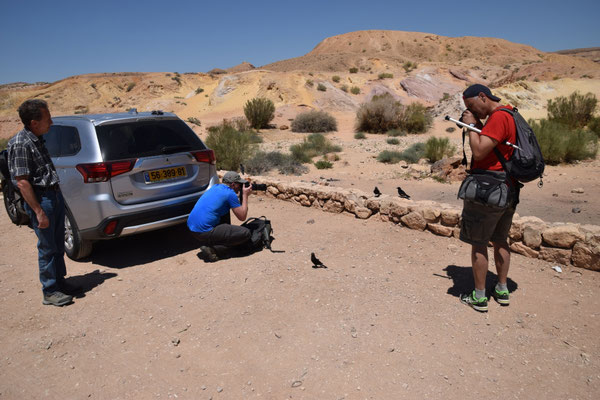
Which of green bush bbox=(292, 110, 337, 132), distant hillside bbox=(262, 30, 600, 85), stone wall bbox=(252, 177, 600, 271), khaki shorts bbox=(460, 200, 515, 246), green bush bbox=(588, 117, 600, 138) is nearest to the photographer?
khaki shorts bbox=(460, 200, 515, 246)

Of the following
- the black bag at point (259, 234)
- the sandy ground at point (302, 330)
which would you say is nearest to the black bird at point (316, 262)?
the sandy ground at point (302, 330)

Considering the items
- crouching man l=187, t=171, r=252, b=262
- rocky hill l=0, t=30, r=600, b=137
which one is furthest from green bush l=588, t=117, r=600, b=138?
crouching man l=187, t=171, r=252, b=262

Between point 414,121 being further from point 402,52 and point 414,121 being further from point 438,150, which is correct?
point 402,52

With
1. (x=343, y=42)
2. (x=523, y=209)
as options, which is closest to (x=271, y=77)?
(x=523, y=209)

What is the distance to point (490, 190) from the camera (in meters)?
3.06

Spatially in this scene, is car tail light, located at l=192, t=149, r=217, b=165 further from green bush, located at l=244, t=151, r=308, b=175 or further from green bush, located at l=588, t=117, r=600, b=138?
green bush, located at l=588, t=117, r=600, b=138

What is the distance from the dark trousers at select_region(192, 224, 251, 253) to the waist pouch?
261 cm

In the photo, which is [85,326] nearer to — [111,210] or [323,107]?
[111,210]

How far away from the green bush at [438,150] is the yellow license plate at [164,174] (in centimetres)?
864

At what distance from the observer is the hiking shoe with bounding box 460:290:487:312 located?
3.42 meters

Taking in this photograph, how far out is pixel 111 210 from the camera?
4.25 metres

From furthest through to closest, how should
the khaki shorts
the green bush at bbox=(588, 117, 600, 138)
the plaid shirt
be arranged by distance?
the green bush at bbox=(588, 117, 600, 138)
the plaid shirt
the khaki shorts

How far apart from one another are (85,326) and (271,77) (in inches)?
1107

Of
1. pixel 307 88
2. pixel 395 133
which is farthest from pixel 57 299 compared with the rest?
pixel 307 88
